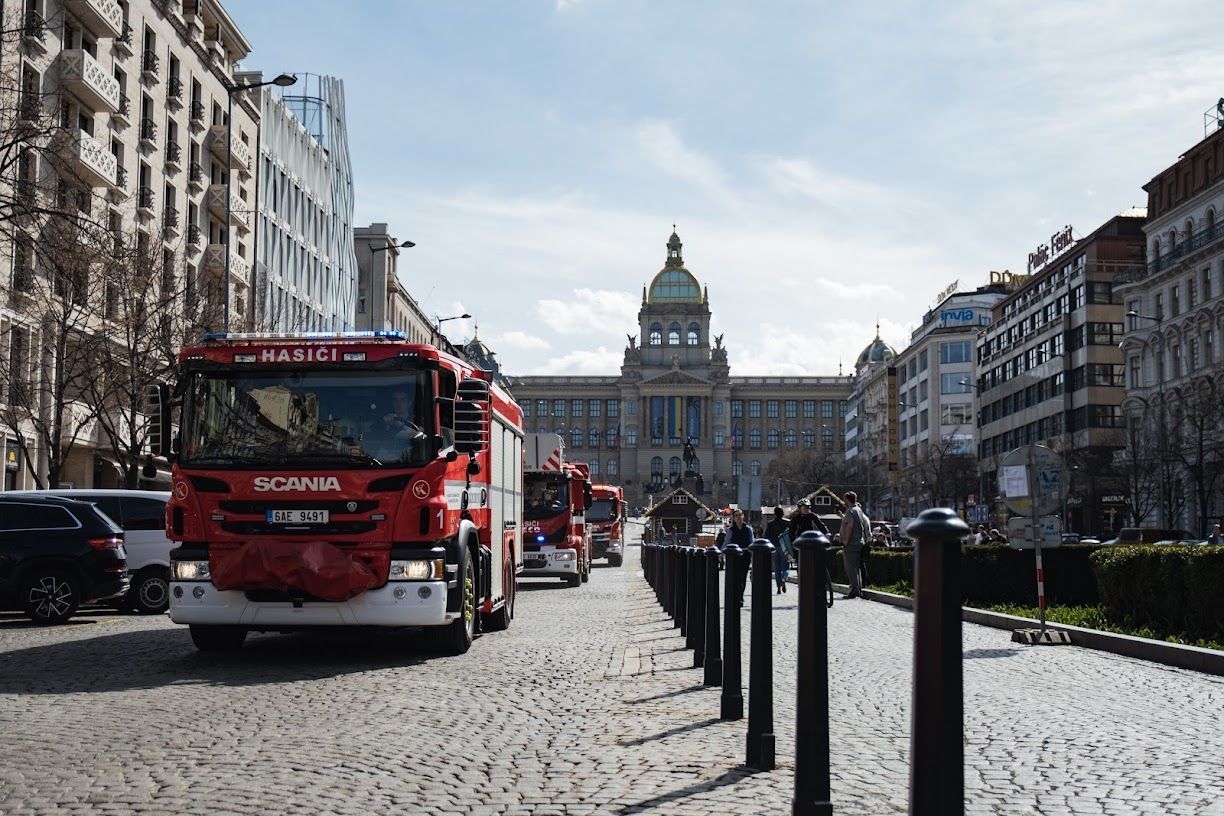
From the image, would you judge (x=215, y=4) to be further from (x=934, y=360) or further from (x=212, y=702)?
(x=934, y=360)

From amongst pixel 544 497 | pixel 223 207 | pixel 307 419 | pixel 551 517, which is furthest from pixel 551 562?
pixel 223 207

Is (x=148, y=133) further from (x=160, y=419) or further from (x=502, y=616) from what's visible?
(x=160, y=419)

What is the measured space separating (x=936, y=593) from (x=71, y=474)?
42.9 m

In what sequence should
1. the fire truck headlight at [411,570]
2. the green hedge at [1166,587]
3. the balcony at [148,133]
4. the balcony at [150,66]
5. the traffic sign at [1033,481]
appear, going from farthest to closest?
the balcony at [150,66], the balcony at [148,133], the traffic sign at [1033,481], the green hedge at [1166,587], the fire truck headlight at [411,570]

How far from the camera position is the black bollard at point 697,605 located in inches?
493

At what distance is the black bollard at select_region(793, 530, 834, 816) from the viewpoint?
5652 millimetres

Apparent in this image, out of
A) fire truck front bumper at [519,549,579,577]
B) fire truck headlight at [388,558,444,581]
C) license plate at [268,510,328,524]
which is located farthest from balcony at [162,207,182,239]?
fire truck headlight at [388,558,444,581]

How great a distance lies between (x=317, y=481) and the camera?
501 inches

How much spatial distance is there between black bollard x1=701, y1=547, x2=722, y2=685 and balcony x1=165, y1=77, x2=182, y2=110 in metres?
42.9

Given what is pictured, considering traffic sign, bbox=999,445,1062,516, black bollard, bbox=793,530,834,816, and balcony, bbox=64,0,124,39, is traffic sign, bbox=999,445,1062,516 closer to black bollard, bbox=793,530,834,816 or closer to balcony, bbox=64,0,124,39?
black bollard, bbox=793,530,834,816

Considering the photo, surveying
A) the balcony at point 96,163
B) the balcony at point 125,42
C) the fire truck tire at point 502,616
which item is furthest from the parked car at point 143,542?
the balcony at point 125,42

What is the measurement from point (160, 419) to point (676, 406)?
173387mm

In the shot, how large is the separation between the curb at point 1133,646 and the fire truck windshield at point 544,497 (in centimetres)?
1458

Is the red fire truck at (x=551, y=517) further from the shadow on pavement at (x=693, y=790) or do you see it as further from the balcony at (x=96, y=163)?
the shadow on pavement at (x=693, y=790)
